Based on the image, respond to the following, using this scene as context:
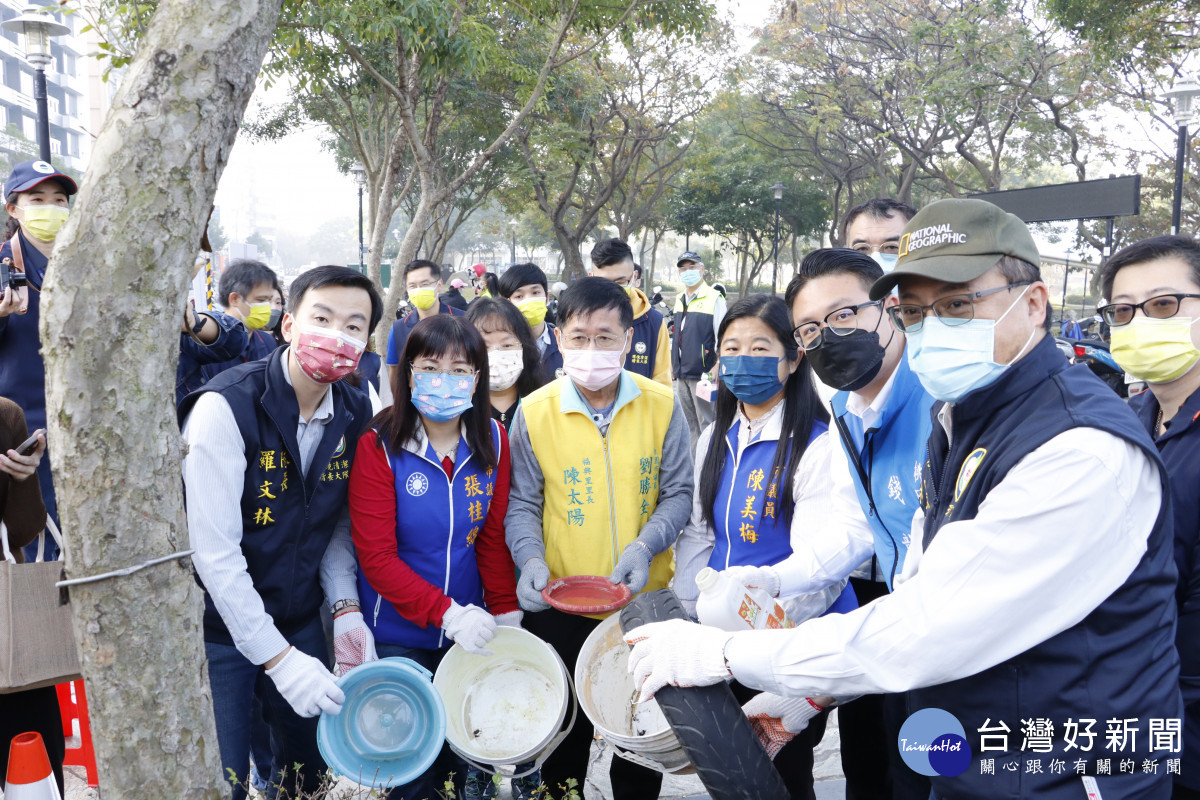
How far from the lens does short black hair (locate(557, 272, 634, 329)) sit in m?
3.02

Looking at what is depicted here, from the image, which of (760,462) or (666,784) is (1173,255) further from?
(666,784)

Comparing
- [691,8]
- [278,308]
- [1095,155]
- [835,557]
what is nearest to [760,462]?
[835,557]

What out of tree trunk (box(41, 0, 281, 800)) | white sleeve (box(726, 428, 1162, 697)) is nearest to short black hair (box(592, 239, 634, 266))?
tree trunk (box(41, 0, 281, 800))

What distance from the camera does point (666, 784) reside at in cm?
336

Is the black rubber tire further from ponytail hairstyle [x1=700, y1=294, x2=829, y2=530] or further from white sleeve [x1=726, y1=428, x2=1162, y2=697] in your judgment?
ponytail hairstyle [x1=700, y1=294, x2=829, y2=530]

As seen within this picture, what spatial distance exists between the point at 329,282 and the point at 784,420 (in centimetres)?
162

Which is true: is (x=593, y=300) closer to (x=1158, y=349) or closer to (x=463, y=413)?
(x=463, y=413)

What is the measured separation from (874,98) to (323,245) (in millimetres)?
114019

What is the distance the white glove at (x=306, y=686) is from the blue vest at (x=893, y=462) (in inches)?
64.7

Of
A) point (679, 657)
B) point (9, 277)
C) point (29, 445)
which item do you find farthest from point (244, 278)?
point (679, 657)

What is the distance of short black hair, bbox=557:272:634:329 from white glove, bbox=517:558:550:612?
3.01 ft

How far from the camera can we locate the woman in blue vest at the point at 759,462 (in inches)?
106

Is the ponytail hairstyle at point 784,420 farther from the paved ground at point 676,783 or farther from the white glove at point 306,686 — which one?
the white glove at point 306,686

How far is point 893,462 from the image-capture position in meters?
2.38
